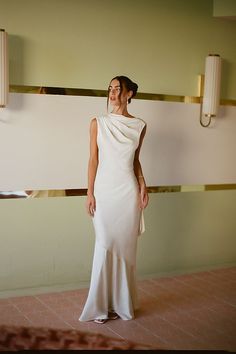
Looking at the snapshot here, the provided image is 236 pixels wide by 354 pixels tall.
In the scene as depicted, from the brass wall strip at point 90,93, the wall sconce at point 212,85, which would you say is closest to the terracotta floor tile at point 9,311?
the brass wall strip at point 90,93

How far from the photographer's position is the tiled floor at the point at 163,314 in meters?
2.94

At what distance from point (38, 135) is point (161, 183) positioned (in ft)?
3.98

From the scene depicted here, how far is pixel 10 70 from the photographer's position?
11.4 ft

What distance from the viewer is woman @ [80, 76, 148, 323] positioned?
3.11 metres

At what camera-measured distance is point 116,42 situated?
3.85 m

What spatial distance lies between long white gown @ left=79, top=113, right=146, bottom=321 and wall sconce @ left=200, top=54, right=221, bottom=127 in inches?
49.4

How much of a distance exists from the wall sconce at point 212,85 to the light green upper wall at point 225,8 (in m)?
0.38

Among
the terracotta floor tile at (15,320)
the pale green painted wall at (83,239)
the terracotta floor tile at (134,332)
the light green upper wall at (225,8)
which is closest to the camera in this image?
the terracotta floor tile at (134,332)

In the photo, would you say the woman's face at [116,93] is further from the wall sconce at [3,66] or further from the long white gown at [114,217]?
the wall sconce at [3,66]

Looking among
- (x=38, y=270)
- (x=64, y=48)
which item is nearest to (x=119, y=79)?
(x=64, y=48)

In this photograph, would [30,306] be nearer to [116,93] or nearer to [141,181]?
[141,181]

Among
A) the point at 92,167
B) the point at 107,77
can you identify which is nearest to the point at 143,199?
the point at 92,167

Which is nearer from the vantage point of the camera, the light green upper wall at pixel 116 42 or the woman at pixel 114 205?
the woman at pixel 114 205

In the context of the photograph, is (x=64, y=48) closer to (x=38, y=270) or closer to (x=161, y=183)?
(x=161, y=183)
